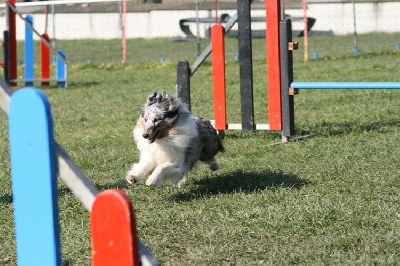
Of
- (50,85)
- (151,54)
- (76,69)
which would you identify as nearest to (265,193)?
(50,85)

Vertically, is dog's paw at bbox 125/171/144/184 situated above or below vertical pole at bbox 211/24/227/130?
below

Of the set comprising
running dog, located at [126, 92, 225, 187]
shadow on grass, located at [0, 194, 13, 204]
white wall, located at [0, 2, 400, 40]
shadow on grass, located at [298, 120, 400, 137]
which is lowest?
shadow on grass, located at [0, 194, 13, 204]

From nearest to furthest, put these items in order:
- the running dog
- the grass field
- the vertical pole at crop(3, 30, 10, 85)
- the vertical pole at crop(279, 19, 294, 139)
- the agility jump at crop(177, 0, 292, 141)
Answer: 1. the grass field
2. the running dog
3. the vertical pole at crop(279, 19, 294, 139)
4. the agility jump at crop(177, 0, 292, 141)
5. the vertical pole at crop(3, 30, 10, 85)

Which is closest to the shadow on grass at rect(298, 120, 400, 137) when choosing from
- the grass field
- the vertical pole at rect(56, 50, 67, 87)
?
the grass field

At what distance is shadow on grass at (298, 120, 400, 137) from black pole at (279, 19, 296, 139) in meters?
0.57

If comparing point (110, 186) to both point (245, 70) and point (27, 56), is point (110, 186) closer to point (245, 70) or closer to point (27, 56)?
point (245, 70)

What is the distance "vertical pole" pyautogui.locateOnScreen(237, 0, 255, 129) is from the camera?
842 centimetres

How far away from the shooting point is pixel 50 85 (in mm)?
17375

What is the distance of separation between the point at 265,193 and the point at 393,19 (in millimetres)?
25613

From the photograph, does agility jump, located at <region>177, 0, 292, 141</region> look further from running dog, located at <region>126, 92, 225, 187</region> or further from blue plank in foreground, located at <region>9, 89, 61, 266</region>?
blue plank in foreground, located at <region>9, 89, 61, 266</region>

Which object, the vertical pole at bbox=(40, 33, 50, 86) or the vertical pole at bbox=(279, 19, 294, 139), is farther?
the vertical pole at bbox=(40, 33, 50, 86)

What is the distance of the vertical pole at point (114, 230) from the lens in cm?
222

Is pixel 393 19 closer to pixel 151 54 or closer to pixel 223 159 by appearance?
pixel 151 54

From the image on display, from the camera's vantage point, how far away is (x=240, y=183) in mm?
6359
